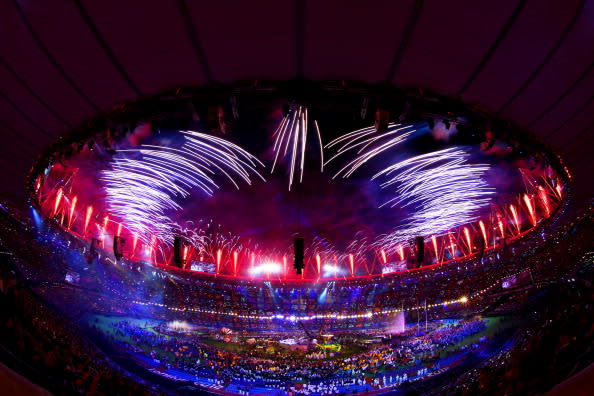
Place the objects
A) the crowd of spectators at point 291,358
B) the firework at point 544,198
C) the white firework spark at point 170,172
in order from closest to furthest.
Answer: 1. the white firework spark at point 170,172
2. the firework at point 544,198
3. the crowd of spectators at point 291,358

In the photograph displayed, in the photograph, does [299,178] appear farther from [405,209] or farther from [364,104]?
[364,104]

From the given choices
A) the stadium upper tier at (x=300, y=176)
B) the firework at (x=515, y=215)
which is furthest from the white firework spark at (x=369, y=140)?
the firework at (x=515, y=215)

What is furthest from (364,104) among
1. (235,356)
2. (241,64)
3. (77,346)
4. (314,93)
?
(235,356)

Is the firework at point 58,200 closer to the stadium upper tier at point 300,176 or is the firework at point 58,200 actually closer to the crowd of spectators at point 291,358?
the stadium upper tier at point 300,176

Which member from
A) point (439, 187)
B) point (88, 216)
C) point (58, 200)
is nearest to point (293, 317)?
point (88, 216)

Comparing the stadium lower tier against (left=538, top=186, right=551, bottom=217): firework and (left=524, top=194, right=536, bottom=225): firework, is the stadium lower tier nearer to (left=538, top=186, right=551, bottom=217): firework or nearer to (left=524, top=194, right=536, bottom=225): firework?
(left=524, top=194, right=536, bottom=225): firework
